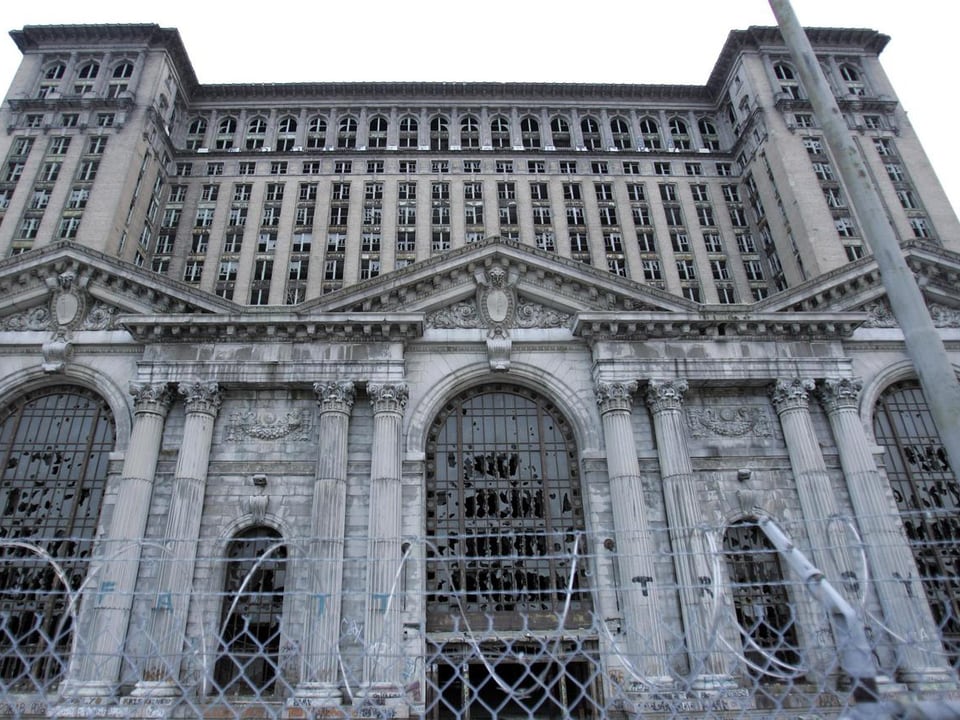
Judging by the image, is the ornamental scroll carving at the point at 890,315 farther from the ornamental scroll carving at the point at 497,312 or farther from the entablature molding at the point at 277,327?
the entablature molding at the point at 277,327

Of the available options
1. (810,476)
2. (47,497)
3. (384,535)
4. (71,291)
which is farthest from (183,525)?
(810,476)

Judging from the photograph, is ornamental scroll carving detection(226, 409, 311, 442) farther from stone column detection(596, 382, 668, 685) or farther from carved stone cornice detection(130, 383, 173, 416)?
stone column detection(596, 382, 668, 685)

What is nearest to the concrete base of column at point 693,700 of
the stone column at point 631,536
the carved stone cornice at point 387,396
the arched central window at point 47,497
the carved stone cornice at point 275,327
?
the stone column at point 631,536

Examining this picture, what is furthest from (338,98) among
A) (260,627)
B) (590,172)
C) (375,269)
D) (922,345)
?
(922,345)

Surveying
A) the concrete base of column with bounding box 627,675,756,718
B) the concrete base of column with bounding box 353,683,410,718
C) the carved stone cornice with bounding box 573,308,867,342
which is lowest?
the concrete base of column with bounding box 627,675,756,718

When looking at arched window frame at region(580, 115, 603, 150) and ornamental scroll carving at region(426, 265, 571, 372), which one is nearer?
ornamental scroll carving at region(426, 265, 571, 372)

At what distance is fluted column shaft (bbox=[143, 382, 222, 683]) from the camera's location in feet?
66.2

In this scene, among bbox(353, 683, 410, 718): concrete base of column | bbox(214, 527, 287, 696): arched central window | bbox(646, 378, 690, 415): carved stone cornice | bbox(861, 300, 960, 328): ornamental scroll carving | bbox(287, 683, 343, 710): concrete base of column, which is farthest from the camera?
bbox(861, 300, 960, 328): ornamental scroll carving

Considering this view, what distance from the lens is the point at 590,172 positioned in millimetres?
64125

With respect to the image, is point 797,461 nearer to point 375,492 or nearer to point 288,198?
point 375,492

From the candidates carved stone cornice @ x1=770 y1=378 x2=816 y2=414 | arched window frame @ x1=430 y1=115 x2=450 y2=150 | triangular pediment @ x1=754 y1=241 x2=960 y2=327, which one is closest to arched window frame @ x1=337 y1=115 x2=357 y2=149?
arched window frame @ x1=430 y1=115 x2=450 y2=150

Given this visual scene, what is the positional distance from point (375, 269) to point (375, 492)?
37.9m

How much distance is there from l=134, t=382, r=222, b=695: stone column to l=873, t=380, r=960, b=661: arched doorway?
2517cm

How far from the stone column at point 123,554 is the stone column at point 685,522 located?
665 inches
